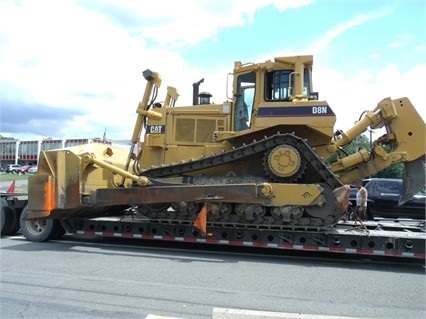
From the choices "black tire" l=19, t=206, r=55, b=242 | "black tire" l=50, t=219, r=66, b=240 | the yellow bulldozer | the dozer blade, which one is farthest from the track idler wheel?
"black tire" l=19, t=206, r=55, b=242

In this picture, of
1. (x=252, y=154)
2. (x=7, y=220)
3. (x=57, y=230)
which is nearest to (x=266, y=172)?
(x=252, y=154)

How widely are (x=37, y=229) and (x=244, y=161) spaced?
5160 millimetres

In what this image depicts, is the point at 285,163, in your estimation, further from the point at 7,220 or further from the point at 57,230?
the point at 7,220

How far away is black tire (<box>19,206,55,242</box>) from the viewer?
10.2 metres

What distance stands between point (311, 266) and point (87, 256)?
4.21m

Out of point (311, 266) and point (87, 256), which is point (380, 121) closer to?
point (311, 266)

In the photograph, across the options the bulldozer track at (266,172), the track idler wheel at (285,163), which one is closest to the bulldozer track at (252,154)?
the bulldozer track at (266,172)

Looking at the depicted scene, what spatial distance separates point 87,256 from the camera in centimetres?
859

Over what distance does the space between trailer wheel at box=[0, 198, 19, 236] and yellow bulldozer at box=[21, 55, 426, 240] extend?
103 centimetres

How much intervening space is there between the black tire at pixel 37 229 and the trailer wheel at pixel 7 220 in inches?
30.3

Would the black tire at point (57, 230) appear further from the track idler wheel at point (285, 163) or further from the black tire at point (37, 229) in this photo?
the track idler wheel at point (285, 163)

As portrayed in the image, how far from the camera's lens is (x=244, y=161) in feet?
30.6

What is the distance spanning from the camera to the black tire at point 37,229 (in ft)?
33.6

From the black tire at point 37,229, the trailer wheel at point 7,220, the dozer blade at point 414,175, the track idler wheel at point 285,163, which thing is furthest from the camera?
the trailer wheel at point 7,220
